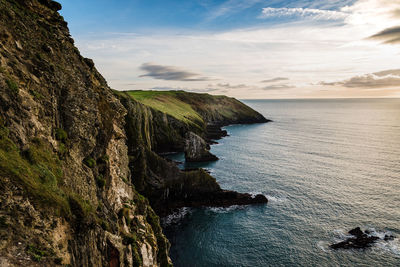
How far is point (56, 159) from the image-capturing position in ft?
51.0

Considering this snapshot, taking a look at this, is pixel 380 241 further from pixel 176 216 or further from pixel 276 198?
pixel 176 216

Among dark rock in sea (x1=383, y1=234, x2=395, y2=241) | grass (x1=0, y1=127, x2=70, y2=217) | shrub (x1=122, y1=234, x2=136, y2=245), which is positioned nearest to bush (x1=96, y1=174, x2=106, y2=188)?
shrub (x1=122, y1=234, x2=136, y2=245)

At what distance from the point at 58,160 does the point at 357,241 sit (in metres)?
39.5

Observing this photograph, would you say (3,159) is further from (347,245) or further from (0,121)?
(347,245)

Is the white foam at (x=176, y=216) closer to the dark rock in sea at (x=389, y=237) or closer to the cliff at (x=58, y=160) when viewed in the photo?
the cliff at (x=58, y=160)

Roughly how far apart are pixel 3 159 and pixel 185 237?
30268mm

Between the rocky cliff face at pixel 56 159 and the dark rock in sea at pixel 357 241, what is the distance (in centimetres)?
2499

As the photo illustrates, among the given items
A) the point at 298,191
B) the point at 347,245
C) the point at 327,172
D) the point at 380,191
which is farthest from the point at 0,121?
the point at 327,172

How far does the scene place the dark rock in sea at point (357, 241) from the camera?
1320 inches

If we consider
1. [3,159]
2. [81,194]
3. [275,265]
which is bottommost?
[275,265]

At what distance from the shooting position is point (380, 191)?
49812mm

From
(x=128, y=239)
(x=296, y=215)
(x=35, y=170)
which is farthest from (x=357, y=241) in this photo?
(x=35, y=170)

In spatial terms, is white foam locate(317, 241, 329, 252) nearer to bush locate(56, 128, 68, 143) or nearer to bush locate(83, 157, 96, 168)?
bush locate(83, 157, 96, 168)

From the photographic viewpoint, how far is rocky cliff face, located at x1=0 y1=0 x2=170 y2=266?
11.4 m
